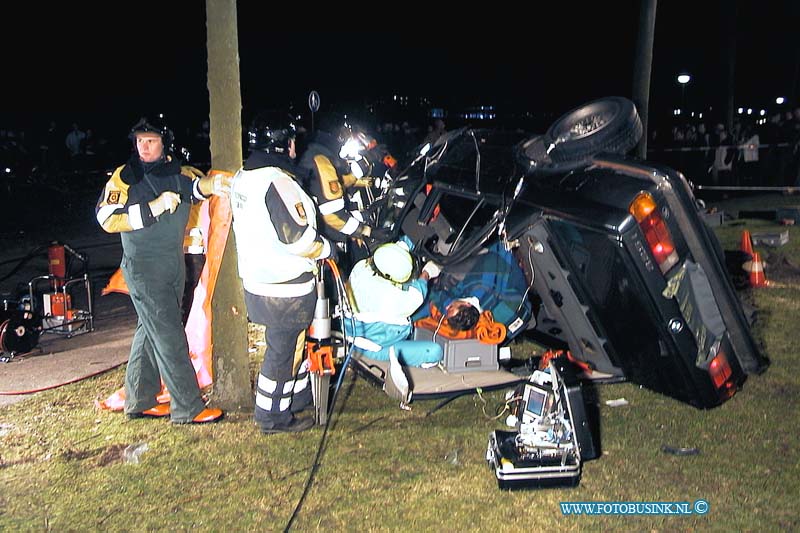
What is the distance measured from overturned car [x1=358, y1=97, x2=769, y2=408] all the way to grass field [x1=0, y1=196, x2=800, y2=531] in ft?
1.11

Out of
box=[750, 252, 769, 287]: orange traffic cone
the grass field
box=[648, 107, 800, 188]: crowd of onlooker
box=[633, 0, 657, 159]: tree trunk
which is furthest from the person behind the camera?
box=[648, 107, 800, 188]: crowd of onlooker

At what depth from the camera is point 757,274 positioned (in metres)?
8.59

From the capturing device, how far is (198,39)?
29.3 meters

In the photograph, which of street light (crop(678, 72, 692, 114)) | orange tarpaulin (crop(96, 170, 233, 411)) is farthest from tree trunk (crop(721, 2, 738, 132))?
orange tarpaulin (crop(96, 170, 233, 411))

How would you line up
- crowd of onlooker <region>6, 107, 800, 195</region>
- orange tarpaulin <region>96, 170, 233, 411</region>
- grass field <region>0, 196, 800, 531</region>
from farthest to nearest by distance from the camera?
crowd of onlooker <region>6, 107, 800, 195</region>, orange tarpaulin <region>96, 170, 233, 411</region>, grass field <region>0, 196, 800, 531</region>

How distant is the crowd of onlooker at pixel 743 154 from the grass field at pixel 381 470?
13.8 meters

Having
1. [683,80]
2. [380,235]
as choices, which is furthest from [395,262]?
[683,80]

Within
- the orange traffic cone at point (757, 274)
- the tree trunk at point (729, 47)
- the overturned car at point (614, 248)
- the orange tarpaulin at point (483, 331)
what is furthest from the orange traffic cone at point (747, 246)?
the tree trunk at point (729, 47)

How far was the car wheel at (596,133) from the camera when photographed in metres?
4.66

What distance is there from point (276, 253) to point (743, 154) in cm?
1734

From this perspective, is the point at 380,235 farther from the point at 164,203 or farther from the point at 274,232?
the point at 164,203

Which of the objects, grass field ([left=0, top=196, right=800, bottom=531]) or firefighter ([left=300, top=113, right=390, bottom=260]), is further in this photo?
firefighter ([left=300, top=113, right=390, bottom=260])

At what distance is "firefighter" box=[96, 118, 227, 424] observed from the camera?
15.9 feet

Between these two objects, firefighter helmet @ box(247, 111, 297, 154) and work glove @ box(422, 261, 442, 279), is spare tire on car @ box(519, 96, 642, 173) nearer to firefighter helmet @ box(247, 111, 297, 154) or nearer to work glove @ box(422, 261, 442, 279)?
work glove @ box(422, 261, 442, 279)
